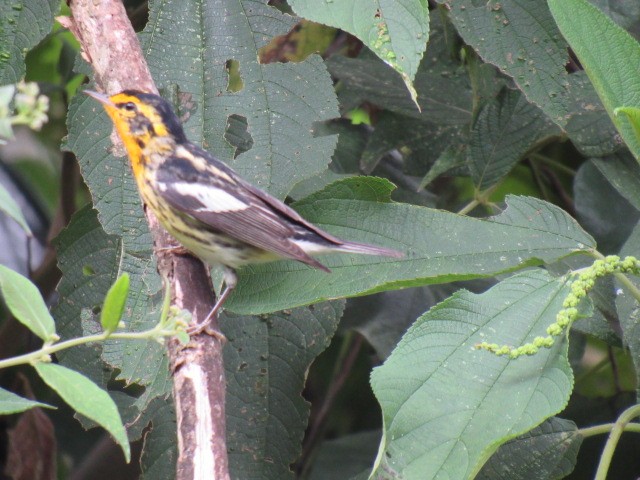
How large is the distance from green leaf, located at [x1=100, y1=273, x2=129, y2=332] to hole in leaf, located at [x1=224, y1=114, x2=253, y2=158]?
1.89 metres

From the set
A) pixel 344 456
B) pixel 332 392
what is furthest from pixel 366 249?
pixel 332 392

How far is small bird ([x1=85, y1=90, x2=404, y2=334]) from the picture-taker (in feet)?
10.2

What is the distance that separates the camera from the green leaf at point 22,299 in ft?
5.03

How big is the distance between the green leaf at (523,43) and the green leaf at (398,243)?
0.69 m

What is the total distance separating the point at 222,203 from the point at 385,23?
1094 millimetres

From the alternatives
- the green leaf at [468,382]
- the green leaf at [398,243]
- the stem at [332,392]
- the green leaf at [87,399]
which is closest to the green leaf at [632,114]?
the green leaf at [398,243]

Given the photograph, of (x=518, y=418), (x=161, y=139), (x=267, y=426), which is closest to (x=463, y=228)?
(x=518, y=418)

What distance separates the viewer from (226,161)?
3.19 m

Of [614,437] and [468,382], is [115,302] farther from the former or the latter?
[614,437]

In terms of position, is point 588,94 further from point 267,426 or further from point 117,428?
point 117,428

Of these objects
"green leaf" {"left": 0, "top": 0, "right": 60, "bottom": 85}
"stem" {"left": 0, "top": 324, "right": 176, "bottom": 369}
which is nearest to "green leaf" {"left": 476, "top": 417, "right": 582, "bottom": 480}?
"stem" {"left": 0, "top": 324, "right": 176, "bottom": 369}

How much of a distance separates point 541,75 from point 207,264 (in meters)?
1.44

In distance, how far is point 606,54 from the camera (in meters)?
2.52

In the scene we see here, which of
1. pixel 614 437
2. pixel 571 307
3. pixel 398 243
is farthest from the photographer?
pixel 398 243
